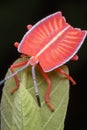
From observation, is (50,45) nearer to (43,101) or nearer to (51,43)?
(51,43)

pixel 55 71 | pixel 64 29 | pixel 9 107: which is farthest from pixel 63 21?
pixel 9 107

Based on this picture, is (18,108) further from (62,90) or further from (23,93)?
(62,90)

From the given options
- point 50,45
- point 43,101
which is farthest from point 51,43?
point 43,101

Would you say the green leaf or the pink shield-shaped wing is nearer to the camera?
the green leaf

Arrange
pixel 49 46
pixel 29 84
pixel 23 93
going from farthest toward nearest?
pixel 49 46 < pixel 29 84 < pixel 23 93

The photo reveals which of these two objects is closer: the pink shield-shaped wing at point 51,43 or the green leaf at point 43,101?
the green leaf at point 43,101

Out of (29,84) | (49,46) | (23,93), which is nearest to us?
(23,93)
